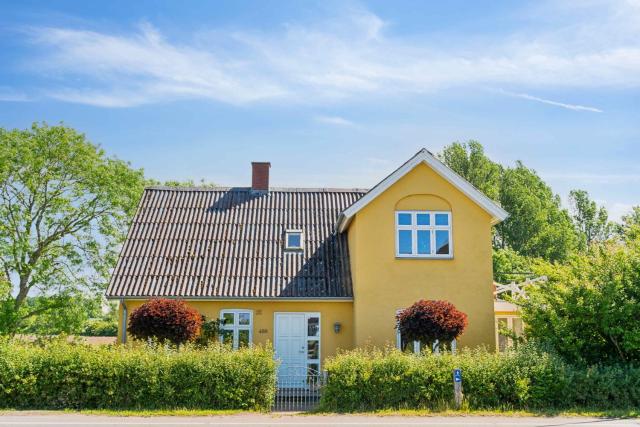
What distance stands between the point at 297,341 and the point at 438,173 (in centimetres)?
724

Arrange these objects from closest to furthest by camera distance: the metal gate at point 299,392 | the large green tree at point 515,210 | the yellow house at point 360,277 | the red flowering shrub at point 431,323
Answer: the metal gate at point 299,392 < the red flowering shrub at point 431,323 < the yellow house at point 360,277 < the large green tree at point 515,210

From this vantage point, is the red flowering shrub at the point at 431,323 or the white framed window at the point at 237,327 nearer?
the red flowering shrub at the point at 431,323

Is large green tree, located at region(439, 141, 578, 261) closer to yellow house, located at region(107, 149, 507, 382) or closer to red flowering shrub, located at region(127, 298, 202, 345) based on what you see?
yellow house, located at region(107, 149, 507, 382)

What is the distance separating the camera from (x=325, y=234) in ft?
75.3

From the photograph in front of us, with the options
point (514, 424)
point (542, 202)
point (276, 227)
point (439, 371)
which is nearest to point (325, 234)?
point (276, 227)

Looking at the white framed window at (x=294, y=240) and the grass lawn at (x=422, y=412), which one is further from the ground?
the white framed window at (x=294, y=240)

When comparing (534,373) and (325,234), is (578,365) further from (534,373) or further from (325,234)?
(325,234)

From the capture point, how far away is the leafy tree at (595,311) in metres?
16.4

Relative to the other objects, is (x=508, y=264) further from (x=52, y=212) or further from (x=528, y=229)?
(x=52, y=212)

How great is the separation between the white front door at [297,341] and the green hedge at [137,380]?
4839 mm

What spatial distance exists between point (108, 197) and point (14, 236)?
4478 mm

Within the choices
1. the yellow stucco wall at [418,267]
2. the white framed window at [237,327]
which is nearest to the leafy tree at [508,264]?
the yellow stucco wall at [418,267]

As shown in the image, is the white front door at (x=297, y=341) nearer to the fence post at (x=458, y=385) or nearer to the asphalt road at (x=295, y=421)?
the asphalt road at (x=295, y=421)

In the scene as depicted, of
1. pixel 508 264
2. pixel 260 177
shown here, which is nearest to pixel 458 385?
pixel 260 177
